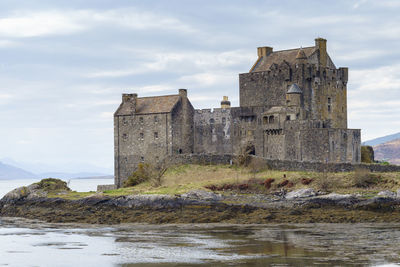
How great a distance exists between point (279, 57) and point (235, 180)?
68.2 feet

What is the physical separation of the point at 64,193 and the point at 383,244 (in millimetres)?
34472

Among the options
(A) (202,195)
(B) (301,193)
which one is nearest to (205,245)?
(A) (202,195)

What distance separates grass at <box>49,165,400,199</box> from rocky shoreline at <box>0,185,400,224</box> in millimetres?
2140

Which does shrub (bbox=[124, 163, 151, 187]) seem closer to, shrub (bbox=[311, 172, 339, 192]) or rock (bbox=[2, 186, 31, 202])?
rock (bbox=[2, 186, 31, 202])

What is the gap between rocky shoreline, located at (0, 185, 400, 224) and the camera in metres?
44.0

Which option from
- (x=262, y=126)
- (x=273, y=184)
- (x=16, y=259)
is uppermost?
(x=262, y=126)

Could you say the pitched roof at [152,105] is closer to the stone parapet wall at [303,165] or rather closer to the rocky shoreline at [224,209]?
the stone parapet wall at [303,165]

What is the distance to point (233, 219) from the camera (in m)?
45.4

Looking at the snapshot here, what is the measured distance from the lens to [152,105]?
71.4 m

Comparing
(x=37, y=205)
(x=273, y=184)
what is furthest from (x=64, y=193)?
(x=273, y=184)

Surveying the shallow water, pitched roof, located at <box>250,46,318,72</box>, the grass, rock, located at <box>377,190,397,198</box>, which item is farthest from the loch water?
pitched roof, located at <box>250,46,318,72</box>

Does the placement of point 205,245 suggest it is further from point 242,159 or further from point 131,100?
point 131,100

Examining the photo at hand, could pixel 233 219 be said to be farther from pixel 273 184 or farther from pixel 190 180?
pixel 190 180

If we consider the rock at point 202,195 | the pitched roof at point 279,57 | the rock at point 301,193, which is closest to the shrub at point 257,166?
the rock at point 202,195
